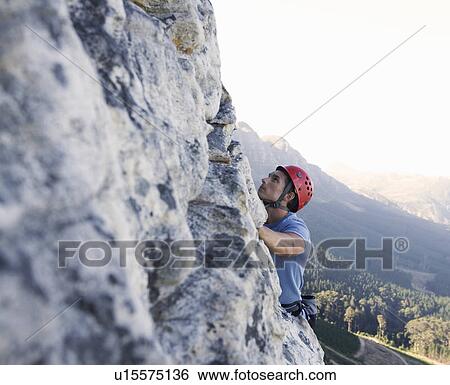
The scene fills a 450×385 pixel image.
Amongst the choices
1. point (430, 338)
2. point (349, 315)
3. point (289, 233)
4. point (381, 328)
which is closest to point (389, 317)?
point (381, 328)

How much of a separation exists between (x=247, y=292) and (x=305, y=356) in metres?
3.08

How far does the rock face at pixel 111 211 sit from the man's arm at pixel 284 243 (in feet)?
5.00

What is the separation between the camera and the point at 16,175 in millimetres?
3070

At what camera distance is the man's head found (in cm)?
886

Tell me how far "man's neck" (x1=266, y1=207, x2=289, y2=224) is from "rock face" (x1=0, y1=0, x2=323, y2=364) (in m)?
2.90

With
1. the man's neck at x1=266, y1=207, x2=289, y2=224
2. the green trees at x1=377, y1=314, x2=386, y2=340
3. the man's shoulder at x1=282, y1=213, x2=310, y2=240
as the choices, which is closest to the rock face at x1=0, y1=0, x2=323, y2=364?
the man's shoulder at x1=282, y1=213, x2=310, y2=240

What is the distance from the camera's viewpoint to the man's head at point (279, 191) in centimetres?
886

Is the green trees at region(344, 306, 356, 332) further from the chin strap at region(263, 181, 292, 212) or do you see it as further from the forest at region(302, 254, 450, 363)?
the chin strap at region(263, 181, 292, 212)

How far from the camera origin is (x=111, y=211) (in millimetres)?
3529

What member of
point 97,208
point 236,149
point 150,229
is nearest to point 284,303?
point 236,149

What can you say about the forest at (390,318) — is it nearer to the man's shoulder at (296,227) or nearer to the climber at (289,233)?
the climber at (289,233)

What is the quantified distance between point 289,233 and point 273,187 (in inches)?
A: 59.3

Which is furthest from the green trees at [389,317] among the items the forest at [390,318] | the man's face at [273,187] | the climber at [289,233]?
the man's face at [273,187]
